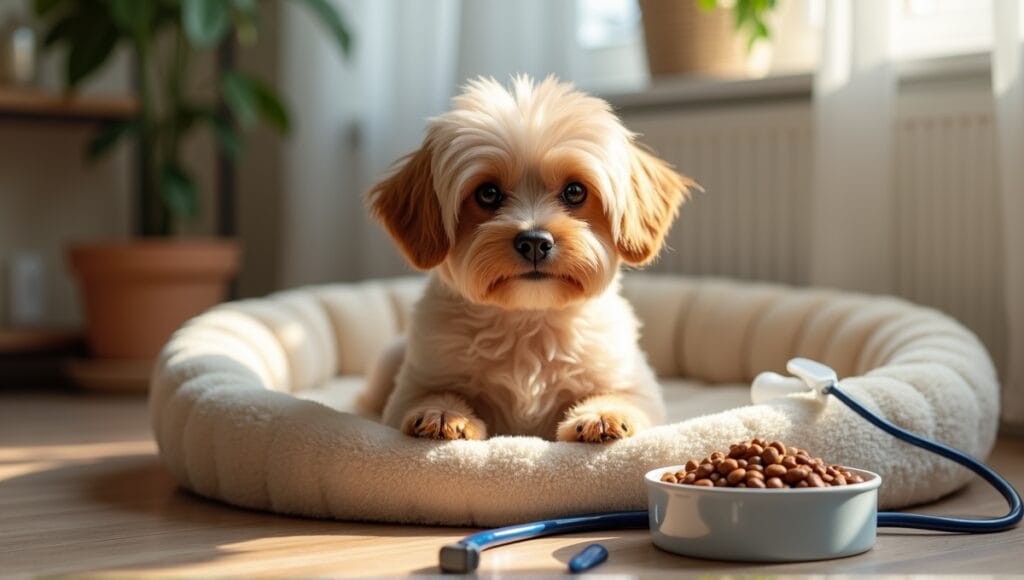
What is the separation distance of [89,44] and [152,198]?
0.54 m

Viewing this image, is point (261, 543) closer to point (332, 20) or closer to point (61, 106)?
point (332, 20)

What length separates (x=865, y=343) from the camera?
2.58 metres

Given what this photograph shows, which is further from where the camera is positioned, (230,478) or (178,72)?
(178,72)

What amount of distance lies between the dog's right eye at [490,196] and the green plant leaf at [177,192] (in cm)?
233

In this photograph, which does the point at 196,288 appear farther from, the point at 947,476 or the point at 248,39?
the point at 947,476

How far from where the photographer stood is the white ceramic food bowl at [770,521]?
1.47 meters

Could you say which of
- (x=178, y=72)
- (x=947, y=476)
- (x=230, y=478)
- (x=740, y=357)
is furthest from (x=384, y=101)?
(x=947, y=476)

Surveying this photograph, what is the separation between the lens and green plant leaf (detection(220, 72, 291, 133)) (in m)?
3.93

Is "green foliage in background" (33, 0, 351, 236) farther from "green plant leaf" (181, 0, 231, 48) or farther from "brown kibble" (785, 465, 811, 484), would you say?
"brown kibble" (785, 465, 811, 484)

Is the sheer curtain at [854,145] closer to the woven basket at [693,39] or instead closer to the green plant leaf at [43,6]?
the woven basket at [693,39]

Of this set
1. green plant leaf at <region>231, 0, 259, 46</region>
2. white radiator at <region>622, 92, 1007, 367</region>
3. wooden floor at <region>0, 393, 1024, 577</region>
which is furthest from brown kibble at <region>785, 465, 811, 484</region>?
green plant leaf at <region>231, 0, 259, 46</region>

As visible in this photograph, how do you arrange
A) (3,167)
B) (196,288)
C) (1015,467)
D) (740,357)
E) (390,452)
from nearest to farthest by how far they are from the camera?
(390,452), (1015,467), (740,357), (196,288), (3,167)

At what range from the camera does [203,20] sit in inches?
144

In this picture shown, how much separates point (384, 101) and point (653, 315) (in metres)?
1.38
